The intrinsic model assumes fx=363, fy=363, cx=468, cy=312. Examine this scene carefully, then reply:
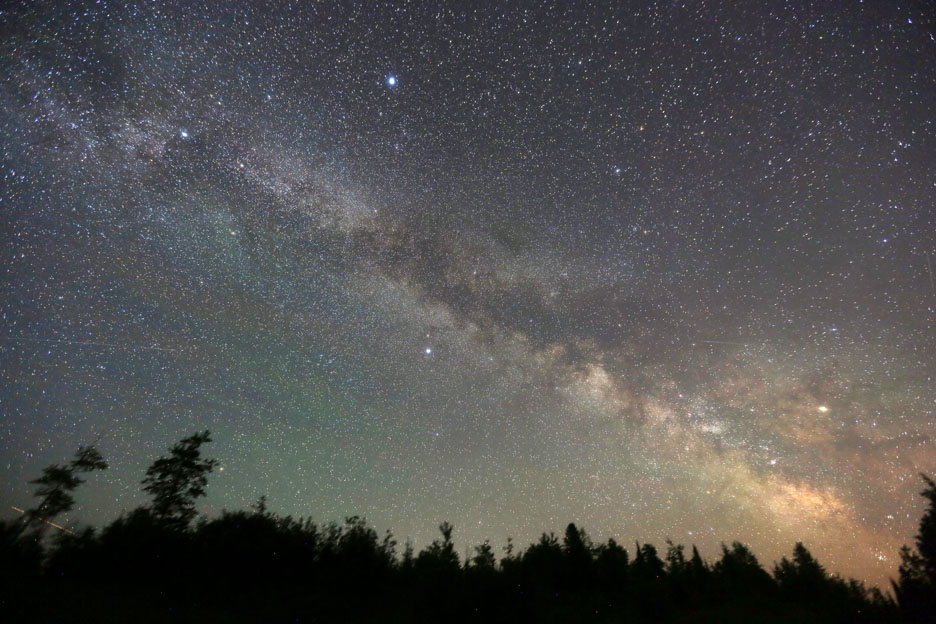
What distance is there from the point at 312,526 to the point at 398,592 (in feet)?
38.0

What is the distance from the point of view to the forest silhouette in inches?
675

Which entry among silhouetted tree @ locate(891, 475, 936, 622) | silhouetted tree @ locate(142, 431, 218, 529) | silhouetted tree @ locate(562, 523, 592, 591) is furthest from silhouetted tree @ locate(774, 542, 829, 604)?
silhouetted tree @ locate(142, 431, 218, 529)

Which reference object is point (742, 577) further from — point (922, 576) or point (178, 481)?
point (178, 481)

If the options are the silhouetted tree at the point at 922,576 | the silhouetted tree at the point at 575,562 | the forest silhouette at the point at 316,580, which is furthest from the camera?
the silhouetted tree at the point at 575,562

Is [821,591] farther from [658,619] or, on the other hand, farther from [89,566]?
[89,566]

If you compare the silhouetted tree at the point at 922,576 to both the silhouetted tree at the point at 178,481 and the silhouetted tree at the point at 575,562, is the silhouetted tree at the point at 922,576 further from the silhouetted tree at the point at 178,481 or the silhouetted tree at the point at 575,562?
the silhouetted tree at the point at 178,481

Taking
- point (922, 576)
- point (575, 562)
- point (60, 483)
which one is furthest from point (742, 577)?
point (60, 483)

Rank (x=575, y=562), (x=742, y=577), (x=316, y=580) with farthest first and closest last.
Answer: (x=742, y=577), (x=575, y=562), (x=316, y=580)

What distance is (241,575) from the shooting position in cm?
2847

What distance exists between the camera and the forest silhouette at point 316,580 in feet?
56.2

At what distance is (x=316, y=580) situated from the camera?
3148 centimetres

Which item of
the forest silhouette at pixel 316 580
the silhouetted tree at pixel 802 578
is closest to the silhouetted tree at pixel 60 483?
the forest silhouette at pixel 316 580

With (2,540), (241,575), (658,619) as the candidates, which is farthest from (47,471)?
(658,619)

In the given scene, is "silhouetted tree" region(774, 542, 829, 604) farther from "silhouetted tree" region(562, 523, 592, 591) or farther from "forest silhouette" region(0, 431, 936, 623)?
"silhouetted tree" region(562, 523, 592, 591)
